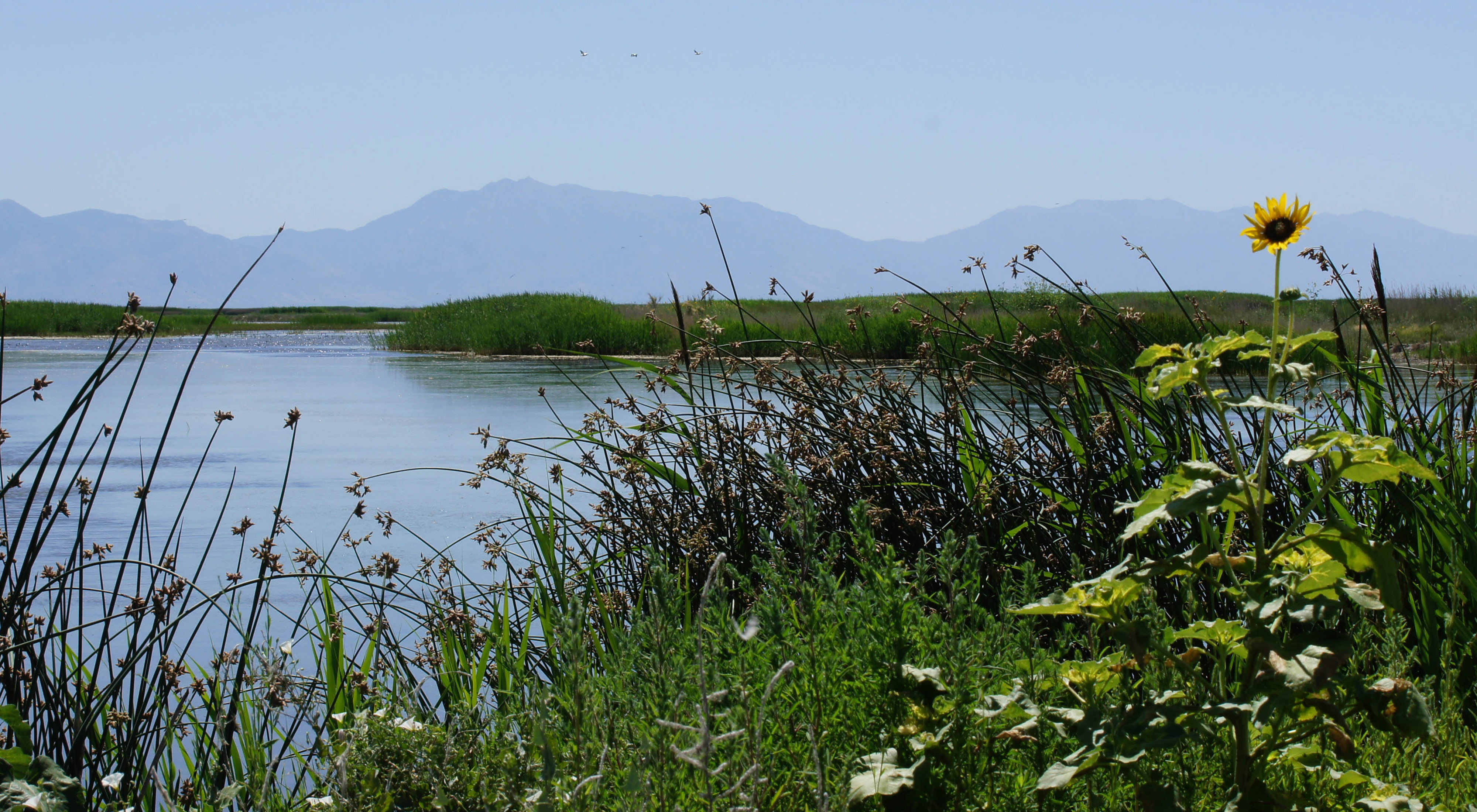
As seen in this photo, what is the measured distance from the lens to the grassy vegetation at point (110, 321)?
75.2 ft

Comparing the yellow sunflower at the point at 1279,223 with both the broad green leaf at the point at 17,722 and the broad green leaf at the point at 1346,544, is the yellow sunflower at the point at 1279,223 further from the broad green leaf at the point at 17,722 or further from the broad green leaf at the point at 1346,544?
the broad green leaf at the point at 17,722

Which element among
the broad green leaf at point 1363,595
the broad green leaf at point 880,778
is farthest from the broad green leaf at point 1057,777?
the broad green leaf at point 1363,595

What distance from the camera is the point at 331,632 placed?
2002mm

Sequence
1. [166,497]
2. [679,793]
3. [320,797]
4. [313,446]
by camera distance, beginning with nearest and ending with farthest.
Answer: [679,793] < [320,797] < [166,497] < [313,446]

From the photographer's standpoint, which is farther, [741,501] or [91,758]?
[741,501]

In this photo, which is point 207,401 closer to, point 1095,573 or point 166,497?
point 166,497

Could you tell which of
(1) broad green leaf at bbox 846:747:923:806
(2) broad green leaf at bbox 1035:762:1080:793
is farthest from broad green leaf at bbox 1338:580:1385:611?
(1) broad green leaf at bbox 846:747:923:806

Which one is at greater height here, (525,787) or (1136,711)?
(1136,711)

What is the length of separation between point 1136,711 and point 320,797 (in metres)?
1.09

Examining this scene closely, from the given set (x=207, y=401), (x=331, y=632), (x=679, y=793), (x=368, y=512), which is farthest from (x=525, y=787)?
(x=207, y=401)

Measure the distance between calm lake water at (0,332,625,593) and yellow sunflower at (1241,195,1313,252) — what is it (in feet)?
6.27

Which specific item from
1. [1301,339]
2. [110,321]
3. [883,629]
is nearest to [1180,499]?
[1301,339]

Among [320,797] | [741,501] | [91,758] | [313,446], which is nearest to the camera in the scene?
[320,797]

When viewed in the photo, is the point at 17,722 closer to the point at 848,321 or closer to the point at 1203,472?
the point at 1203,472
